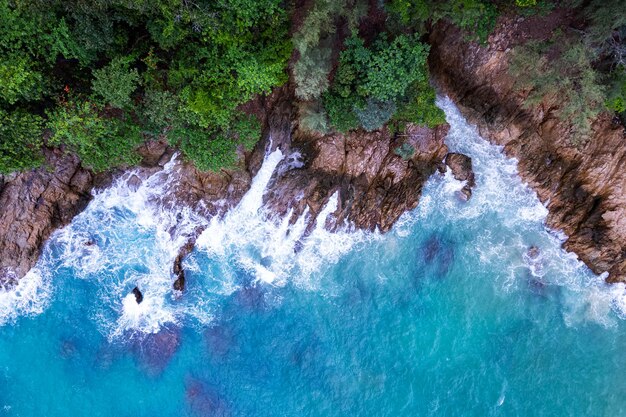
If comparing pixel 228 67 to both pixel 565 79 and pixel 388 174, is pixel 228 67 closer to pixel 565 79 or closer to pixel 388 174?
pixel 388 174

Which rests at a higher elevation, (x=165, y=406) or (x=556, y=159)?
(x=556, y=159)

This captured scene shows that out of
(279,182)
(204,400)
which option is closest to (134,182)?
(279,182)

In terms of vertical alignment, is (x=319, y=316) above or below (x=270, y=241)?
below

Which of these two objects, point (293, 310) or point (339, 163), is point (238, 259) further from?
point (339, 163)

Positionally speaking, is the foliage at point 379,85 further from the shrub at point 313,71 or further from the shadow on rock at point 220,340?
the shadow on rock at point 220,340

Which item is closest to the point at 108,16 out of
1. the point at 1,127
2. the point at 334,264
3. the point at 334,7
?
the point at 1,127
